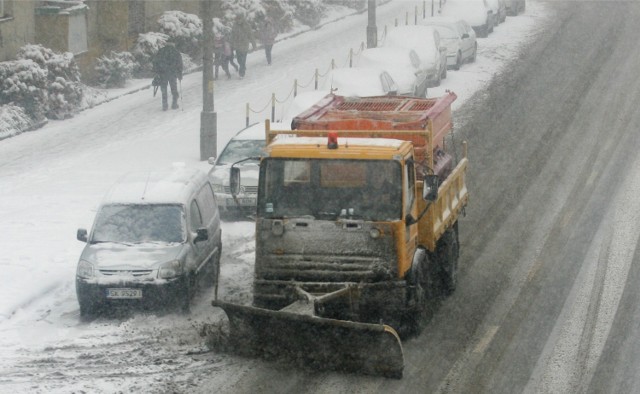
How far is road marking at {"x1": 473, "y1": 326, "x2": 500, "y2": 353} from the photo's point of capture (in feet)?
48.4

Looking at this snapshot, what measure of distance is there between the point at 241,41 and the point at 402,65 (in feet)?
23.0

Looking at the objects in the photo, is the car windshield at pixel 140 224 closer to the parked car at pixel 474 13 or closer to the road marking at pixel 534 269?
the road marking at pixel 534 269

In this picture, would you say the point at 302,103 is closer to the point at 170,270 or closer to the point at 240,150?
the point at 240,150

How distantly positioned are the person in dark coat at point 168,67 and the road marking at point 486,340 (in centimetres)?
1753

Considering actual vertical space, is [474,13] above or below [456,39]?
above

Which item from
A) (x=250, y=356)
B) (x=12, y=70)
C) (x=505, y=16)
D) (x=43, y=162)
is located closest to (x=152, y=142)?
(x=43, y=162)

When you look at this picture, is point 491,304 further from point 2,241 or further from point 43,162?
point 43,162

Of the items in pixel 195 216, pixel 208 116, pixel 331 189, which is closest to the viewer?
pixel 331 189

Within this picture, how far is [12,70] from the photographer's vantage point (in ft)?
99.5

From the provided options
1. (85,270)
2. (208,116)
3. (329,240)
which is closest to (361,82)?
(208,116)

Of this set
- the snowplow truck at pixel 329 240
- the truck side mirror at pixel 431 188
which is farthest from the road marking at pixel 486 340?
the truck side mirror at pixel 431 188

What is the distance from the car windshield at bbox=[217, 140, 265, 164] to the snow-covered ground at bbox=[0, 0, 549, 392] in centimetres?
180

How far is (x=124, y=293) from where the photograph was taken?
16.1 meters

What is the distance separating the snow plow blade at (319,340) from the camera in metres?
13.3
